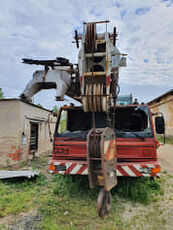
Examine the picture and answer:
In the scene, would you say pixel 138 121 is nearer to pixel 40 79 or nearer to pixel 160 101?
pixel 40 79

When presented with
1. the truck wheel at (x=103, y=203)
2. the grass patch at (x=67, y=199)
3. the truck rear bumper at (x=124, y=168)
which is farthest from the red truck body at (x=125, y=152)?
the truck wheel at (x=103, y=203)

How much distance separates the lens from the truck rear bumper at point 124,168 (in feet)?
10.0

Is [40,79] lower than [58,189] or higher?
higher

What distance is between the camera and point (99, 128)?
131 inches

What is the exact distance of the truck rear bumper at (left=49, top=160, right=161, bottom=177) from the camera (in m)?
3.06

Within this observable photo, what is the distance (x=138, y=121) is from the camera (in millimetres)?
4305

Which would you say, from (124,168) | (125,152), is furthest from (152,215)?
(125,152)

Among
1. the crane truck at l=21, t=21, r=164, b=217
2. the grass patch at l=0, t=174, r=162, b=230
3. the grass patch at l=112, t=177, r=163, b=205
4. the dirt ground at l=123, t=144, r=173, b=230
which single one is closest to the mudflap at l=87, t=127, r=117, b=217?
the crane truck at l=21, t=21, r=164, b=217

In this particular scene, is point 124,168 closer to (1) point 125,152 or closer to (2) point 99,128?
(1) point 125,152

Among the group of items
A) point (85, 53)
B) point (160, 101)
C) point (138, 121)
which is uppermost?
point (160, 101)

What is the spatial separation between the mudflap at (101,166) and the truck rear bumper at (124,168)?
83cm

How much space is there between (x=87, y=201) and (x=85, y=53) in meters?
2.90

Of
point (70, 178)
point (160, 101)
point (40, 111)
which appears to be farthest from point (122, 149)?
point (160, 101)

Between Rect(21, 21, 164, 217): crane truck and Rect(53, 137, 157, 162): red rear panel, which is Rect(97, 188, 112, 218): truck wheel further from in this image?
Rect(53, 137, 157, 162): red rear panel
